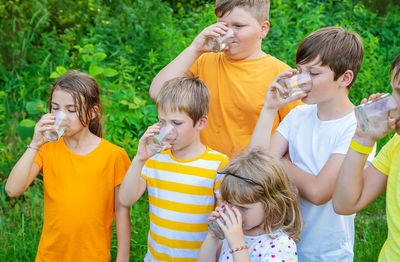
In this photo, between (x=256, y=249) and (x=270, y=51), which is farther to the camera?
(x=270, y=51)

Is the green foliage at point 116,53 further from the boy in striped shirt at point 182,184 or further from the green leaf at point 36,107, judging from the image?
the boy in striped shirt at point 182,184

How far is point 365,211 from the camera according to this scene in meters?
4.42

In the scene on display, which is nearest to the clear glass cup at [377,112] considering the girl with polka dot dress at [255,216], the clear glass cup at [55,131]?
the girl with polka dot dress at [255,216]

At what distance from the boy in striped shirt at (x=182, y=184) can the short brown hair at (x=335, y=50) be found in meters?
0.61

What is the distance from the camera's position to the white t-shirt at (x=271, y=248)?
2.14m

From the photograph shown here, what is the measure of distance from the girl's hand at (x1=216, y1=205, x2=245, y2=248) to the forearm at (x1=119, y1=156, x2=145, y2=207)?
556 millimetres

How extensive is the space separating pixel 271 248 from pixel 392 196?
563mm

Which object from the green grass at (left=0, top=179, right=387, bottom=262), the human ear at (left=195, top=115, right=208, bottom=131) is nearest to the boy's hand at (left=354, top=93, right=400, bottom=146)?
the human ear at (left=195, top=115, right=208, bottom=131)

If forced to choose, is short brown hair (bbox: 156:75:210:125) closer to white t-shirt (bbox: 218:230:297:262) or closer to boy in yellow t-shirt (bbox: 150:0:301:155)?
boy in yellow t-shirt (bbox: 150:0:301:155)

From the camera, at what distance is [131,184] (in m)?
2.51

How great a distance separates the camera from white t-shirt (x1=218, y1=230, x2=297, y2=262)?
2.14 meters

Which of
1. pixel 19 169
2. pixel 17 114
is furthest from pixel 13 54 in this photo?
pixel 19 169

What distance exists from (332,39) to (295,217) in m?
0.92

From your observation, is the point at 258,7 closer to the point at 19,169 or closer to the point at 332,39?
the point at 332,39
